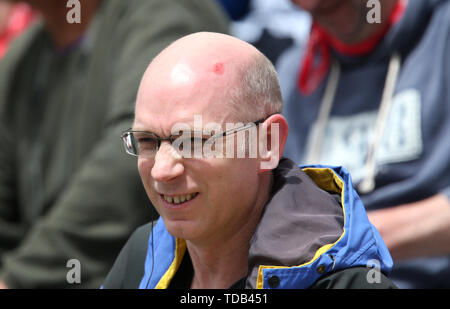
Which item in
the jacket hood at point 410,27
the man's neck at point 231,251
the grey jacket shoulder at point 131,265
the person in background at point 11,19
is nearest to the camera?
the man's neck at point 231,251

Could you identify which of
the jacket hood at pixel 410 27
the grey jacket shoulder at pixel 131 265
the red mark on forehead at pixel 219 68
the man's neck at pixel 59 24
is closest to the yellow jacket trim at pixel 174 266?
the grey jacket shoulder at pixel 131 265

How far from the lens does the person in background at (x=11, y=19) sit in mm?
3645

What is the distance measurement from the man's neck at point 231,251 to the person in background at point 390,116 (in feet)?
2.09

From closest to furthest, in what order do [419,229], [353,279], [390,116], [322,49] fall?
[353,279], [419,229], [390,116], [322,49]

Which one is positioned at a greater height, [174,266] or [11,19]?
[11,19]

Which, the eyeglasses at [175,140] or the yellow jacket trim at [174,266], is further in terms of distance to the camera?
the yellow jacket trim at [174,266]

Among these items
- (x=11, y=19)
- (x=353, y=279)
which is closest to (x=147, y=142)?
(x=353, y=279)

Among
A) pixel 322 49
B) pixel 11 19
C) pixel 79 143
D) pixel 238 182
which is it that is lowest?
pixel 238 182

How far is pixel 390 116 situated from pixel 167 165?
3.10 feet

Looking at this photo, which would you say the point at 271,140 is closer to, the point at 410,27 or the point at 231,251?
the point at 231,251

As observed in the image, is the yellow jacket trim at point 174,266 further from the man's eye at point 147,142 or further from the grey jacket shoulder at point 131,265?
the man's eye at point 147,142

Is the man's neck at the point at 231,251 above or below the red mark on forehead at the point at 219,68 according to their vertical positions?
below

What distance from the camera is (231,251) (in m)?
1.30

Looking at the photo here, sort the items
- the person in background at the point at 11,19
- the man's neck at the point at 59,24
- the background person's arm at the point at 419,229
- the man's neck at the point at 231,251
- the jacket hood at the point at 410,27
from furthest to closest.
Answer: the person in background at the point at 11,19, the man's neck at the point at 59,24, the jacket hood at the point at 410,27, the background person's arm at the point at 419,229, the man's neck at the point at 231,251
